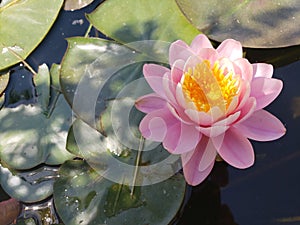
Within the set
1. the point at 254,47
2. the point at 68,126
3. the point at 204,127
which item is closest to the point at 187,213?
the point at 204,127

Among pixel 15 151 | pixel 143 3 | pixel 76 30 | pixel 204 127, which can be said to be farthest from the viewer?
pixel 76 30

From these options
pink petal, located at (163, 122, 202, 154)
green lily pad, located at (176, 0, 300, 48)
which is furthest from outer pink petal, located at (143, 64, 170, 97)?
green lily pad, located at (176, 0, 300, 48)

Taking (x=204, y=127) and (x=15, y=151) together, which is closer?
(x=204, y=127)

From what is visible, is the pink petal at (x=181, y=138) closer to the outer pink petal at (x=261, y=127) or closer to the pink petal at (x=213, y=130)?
the pink petal at (x=213, y=130)

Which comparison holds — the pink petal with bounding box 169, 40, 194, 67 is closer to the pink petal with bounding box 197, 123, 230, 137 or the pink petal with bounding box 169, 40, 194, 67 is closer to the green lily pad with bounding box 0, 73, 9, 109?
the pink petal with bounding box 197, 123, 230, 137

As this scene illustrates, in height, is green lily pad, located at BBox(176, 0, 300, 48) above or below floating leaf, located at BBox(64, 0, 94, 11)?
below

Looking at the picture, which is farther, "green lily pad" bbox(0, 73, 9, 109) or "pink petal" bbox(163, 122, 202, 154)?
"green lily pad" bbox(0, 73, 9, 109)

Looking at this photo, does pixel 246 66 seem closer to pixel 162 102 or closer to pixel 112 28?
pixel 162 102

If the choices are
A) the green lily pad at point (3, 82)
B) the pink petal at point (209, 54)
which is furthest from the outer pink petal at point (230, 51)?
the green lily pad at point (3, 82)
